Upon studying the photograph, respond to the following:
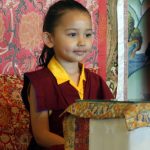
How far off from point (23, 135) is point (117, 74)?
2.42ft

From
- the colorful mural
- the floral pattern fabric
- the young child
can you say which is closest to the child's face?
the young child

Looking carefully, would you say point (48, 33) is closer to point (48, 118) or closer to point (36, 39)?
point (48, 118)

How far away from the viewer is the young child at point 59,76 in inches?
39.8

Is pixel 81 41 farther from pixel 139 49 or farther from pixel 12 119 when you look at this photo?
pixel 139 49

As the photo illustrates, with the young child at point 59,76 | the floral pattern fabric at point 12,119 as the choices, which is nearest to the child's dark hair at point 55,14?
the young child at point 59,76

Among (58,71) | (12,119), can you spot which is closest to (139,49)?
(12,119)

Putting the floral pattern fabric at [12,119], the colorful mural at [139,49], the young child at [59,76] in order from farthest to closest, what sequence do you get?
the colorful mural at [139,49] < the floral pattern fabric at [12,119] < the young child at [59,76]

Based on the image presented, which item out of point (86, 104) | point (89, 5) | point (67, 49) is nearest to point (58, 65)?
point (67, 49)

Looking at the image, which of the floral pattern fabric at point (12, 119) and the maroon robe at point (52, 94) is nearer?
the maroon robe at point (52, 94)

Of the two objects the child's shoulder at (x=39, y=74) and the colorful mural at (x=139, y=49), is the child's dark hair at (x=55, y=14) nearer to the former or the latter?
the child's shoulder at (x=39, y=74)

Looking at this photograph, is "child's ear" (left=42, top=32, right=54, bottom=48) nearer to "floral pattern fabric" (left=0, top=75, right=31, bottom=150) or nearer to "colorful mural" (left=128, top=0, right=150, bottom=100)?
"floral pattern fabric" (left=0, top=75, right=31, bottom=150)

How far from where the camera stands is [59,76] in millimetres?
1067

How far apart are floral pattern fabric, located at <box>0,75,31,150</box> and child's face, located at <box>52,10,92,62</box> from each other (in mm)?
365

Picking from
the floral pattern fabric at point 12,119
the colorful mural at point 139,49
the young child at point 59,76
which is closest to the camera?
the young child at point 59,76
